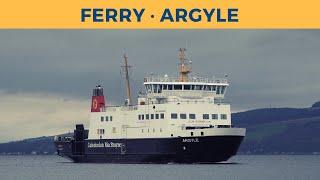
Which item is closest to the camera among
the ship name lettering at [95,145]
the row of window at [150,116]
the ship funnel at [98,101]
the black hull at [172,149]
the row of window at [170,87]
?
the black hull at [172,149]

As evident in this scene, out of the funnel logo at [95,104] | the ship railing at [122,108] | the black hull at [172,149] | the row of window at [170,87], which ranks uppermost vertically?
the row of window at [170,87]

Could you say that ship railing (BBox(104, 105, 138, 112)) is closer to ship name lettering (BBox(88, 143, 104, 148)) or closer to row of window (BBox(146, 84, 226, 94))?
row of window (BBox(146, 84, 226, 94))

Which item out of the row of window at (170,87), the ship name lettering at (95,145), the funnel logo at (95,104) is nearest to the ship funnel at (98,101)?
the funnel logo at (95,104)

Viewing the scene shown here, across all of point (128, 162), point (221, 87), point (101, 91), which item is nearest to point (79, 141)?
point (101, 91)

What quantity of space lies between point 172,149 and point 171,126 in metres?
2.12

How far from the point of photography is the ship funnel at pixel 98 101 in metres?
90.7

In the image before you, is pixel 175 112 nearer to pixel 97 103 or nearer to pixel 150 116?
pixel 150 116

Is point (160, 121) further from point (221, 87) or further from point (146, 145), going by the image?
point (221, 87)

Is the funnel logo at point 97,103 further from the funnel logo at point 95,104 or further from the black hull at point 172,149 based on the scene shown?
the black hull at point 172,149

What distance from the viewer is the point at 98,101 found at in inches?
3612

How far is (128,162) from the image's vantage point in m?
82.2

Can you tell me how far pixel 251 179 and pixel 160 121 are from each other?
1439 cm

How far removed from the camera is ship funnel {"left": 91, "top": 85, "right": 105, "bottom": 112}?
298 feet

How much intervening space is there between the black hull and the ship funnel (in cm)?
576
